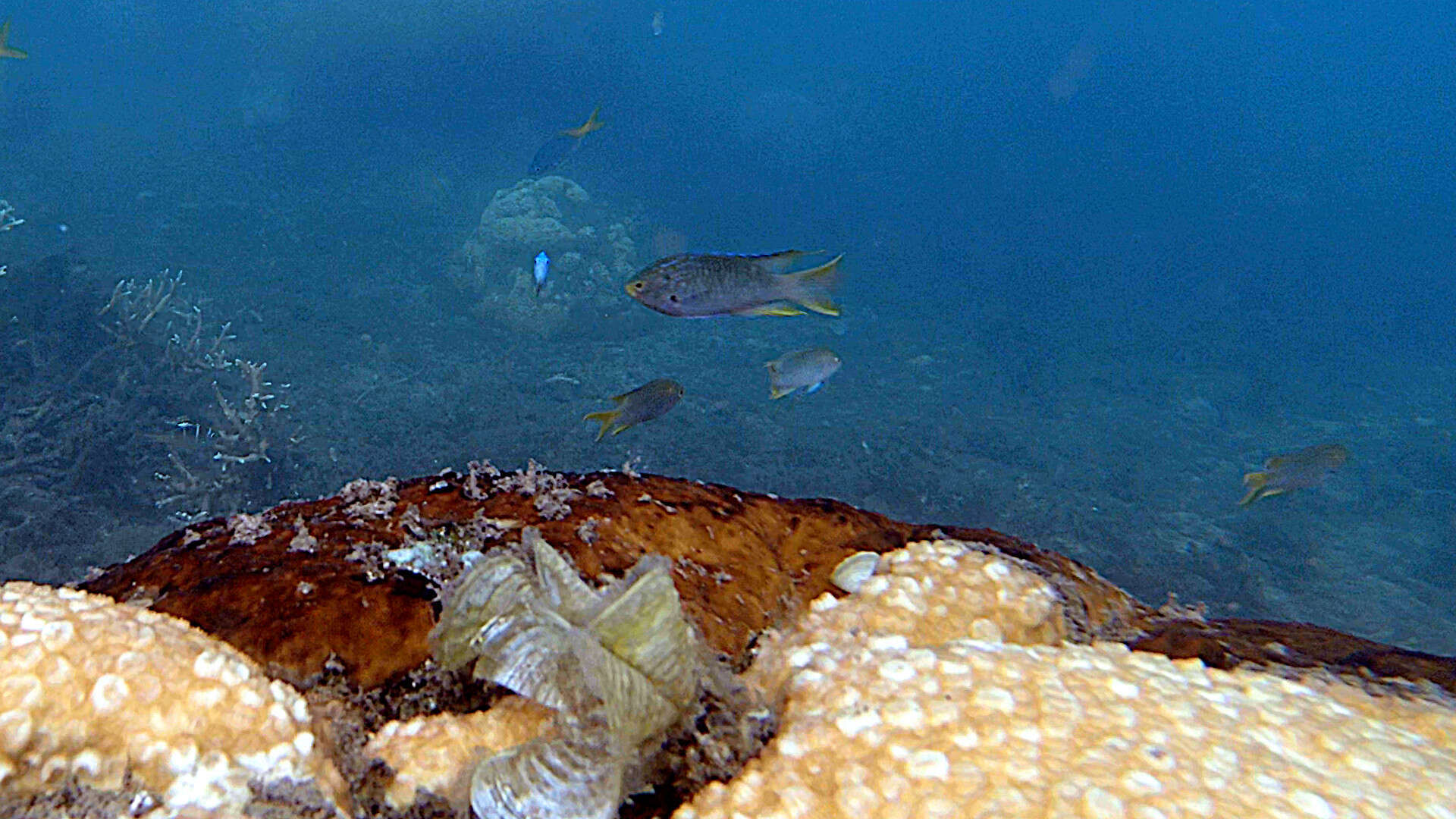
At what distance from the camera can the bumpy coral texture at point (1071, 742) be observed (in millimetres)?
1137

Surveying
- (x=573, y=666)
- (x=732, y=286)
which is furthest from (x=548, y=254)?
(x=573, y=666)

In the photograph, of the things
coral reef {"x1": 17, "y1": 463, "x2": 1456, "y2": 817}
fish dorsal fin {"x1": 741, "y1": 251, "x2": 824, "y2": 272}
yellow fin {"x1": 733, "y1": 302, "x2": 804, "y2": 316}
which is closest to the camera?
coral reef {"x1": 17, "y1": 463, "x2": 1456, "y2": 817}

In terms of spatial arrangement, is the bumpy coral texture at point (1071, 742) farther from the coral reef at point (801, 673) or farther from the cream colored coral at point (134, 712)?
the cream colored coral at point (134, 712)

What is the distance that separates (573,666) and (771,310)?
9.22 ft

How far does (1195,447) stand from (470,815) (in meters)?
19.6

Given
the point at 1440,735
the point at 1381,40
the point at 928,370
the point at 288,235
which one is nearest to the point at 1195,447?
the point at 928,370

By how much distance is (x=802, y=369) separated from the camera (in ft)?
21.2

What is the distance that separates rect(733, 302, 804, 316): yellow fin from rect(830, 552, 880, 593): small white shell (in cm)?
187

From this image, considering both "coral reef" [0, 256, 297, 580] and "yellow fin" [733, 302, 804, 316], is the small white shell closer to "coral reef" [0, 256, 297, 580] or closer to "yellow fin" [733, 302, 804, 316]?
"yellow fin" [733, 302, 804, 316]

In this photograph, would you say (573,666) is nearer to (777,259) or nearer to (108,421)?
(777,259)

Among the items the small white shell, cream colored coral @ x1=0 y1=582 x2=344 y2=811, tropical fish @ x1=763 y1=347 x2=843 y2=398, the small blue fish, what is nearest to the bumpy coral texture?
the small white shell

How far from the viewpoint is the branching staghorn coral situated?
1.15 meters

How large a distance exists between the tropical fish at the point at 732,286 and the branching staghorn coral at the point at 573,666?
252cm

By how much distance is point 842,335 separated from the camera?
23.7 metres
